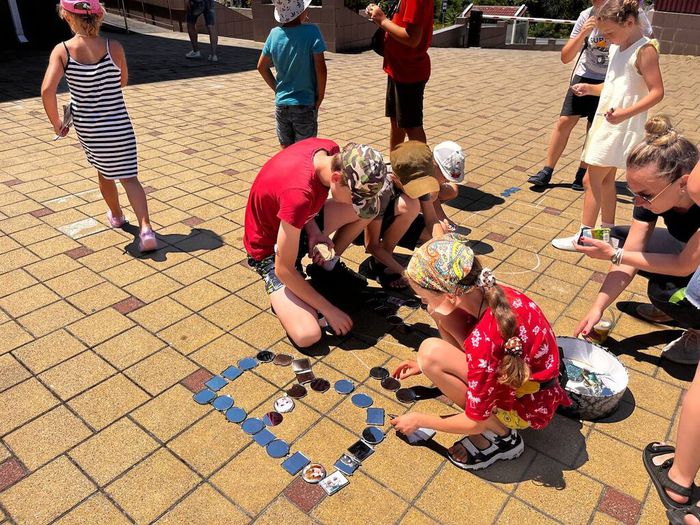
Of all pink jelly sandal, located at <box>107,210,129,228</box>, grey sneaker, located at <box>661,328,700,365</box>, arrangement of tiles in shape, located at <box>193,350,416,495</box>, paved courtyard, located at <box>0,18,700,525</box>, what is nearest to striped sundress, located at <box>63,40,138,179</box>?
pink jelly sandal, located at <box>107,210,129,228</box>

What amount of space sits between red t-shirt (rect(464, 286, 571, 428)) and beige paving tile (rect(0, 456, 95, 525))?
1582 mm

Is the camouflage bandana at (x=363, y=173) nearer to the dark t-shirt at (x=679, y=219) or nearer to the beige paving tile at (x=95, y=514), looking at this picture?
the dark t-shirt at (x=679, y=219)

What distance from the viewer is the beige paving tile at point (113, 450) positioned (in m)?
2.27

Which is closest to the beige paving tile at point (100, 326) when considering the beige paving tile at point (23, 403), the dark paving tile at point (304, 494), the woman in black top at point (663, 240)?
the beige paving tile at point (23, 403)

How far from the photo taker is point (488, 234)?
4.35m

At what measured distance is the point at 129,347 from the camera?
9.78ft

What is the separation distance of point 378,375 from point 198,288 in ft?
4.56

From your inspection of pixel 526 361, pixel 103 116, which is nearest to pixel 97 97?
pixel 103 116

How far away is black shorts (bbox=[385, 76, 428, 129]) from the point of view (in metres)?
4.82

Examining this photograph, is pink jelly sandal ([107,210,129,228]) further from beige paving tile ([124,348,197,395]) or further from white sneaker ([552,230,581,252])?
white sneaker ([552,230,581,252])

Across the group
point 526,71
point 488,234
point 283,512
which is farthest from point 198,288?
point 526,71

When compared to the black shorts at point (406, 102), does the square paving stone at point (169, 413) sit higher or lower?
lower

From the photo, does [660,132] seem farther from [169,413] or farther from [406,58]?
[169,413]

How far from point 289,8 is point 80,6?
1.49 meters
